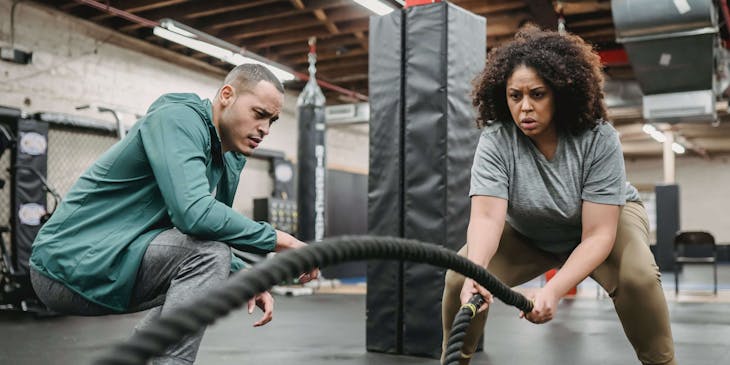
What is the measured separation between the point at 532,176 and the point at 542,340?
2.42 m

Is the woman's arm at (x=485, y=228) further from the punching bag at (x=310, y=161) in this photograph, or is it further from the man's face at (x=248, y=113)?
the punching bag at (x=310, y=161)

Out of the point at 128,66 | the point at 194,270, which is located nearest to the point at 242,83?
the point at 194,270

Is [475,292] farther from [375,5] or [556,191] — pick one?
[375,5]

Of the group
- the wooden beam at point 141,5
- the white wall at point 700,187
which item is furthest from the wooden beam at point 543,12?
the white wall at point 700,187

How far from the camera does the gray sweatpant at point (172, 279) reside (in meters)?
1.57

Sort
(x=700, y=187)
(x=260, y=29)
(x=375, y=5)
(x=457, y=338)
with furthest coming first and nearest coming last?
(x=700, y=187)
(x=260, y=29)
(x=375, y=5)
(x=457, y=338)

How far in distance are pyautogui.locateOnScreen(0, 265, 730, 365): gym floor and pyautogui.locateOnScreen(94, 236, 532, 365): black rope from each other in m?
2.46

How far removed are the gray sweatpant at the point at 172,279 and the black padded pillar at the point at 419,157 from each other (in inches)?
72.6

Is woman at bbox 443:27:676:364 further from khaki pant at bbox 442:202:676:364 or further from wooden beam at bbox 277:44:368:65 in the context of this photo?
wooden beam at bbox 277:44:368:65

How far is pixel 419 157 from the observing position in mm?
3426

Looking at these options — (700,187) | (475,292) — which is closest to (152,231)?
(475,292)

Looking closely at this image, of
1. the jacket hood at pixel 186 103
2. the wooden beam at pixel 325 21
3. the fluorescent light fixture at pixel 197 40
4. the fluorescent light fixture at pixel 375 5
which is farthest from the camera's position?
Answer: the wooden beam at pixel 325 21

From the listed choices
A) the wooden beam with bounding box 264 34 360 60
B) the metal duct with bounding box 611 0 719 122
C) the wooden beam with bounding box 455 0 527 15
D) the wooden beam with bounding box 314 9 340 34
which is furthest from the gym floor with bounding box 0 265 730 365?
the wooden beam with bounding box 264 34 360 60

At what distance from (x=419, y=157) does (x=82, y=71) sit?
551 centimetres
